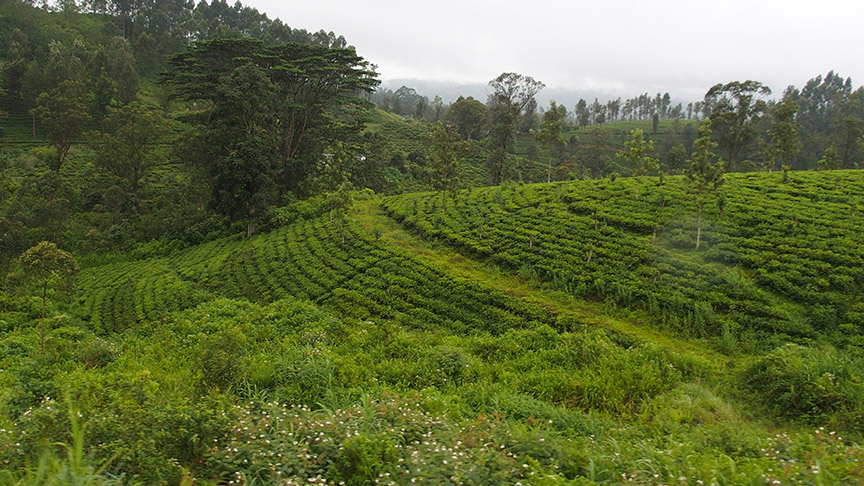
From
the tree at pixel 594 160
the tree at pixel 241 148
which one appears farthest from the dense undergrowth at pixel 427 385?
the tree at pixel 594 160

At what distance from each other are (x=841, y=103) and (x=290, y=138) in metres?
97.8

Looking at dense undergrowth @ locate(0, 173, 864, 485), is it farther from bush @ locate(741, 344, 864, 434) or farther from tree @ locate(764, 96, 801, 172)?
tree @ locate(764, 96, 801, 172)

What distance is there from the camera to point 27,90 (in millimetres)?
48938

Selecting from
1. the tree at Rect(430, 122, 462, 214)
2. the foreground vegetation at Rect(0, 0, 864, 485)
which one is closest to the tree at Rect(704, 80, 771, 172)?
the foreground vegetation at Rect(0, 0, 864, 485)

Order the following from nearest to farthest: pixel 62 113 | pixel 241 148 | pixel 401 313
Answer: pixel 401 313 → pixel 241 148 → pixel 62 113

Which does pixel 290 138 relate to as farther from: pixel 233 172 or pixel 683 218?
pixel 683 218

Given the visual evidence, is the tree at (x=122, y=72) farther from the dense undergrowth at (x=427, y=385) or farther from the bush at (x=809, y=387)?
the bush at (x=809, y=387)

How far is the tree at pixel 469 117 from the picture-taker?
72.8 m

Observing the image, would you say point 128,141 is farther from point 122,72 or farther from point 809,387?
point 809,387

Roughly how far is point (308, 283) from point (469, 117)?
62564mm

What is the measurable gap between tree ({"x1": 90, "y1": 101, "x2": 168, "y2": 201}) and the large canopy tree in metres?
3.17

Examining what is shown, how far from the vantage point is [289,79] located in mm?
32281

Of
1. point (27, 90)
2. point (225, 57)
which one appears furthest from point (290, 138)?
point (27, 90)

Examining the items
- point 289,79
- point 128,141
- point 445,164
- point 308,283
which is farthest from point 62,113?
point 445,164
